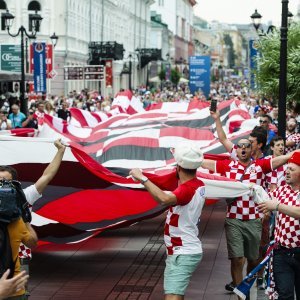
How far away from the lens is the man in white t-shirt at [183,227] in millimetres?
7184

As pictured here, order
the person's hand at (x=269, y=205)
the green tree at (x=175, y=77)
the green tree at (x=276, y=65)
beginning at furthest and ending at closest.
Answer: the green tree at (x=175, y=77), the green tree at (x=276, y=65), the person's hand at (x=269, y=205)

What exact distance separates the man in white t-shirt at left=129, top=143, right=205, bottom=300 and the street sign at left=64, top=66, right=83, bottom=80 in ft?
147

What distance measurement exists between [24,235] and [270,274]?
7.64 ft

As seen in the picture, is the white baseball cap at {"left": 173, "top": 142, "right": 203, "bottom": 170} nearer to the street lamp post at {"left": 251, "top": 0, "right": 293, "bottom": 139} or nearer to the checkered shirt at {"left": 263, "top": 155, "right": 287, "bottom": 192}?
the checkered shirt at {"left": 263, "top": 155, "right": 287, "bottom": 192}

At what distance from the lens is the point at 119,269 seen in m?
10.6

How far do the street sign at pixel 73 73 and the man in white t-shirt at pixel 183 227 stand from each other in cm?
4482

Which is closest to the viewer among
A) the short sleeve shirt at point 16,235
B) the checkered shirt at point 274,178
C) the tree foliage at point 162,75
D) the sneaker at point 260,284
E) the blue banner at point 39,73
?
the short sleeve shirt at point 16,235

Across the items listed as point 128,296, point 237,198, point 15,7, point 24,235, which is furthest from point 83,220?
point 15,7

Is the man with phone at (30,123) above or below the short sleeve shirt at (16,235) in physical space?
below

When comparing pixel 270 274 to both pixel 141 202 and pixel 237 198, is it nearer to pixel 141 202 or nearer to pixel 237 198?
pixel 237 198

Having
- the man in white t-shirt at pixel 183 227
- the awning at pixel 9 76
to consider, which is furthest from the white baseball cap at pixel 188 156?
the awning at pixel 9 76

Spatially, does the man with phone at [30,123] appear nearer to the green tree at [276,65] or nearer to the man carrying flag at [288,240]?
the green tree at [276,65]

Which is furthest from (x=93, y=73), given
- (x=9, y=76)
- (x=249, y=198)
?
(x=249, y=198)

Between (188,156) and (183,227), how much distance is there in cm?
54
